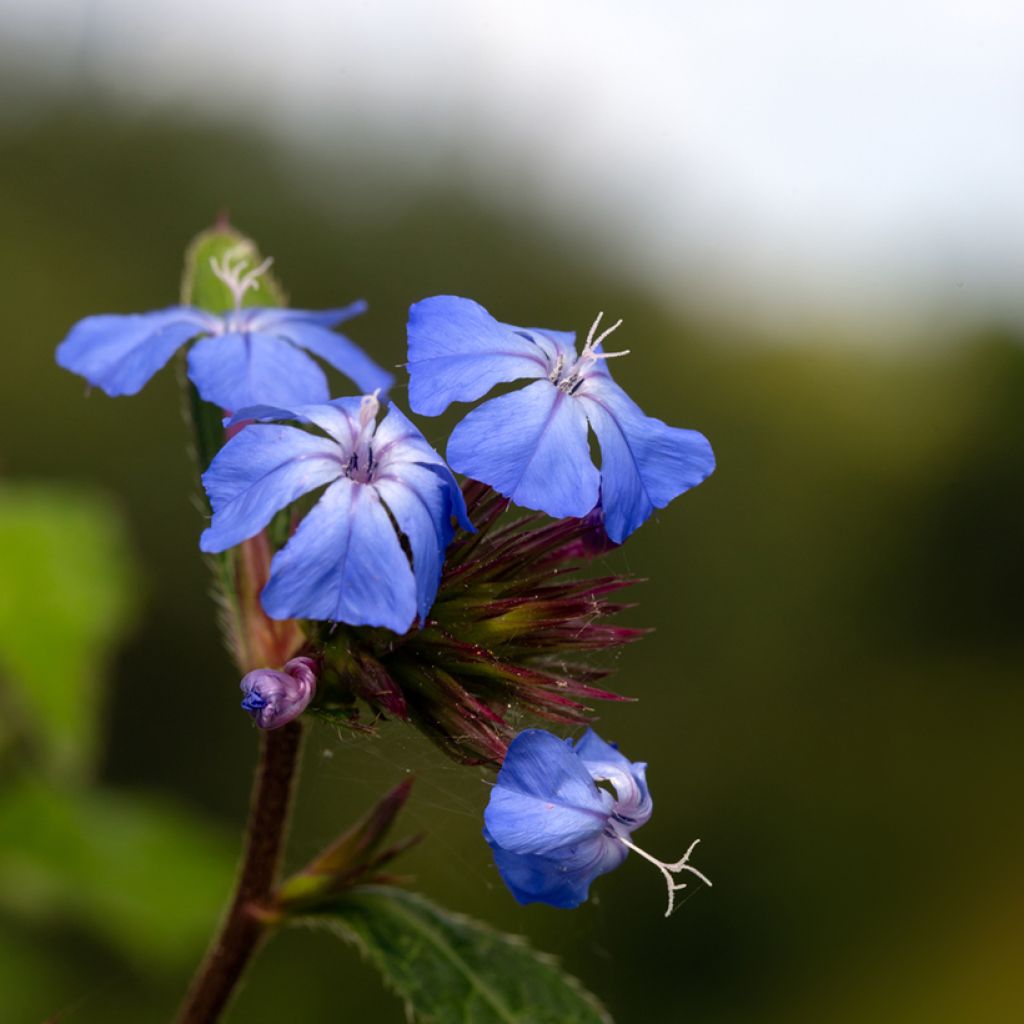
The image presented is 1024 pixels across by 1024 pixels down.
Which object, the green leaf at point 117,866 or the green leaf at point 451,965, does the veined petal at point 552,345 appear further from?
the green leaf at point 117,866

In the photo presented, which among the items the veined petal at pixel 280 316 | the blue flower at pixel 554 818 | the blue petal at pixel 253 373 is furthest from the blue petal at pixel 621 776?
the veined petal at pixel 280 316

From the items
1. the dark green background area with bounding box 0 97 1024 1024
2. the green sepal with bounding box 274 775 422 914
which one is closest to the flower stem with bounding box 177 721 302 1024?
the green sepal with bounding box 274 775 422 914

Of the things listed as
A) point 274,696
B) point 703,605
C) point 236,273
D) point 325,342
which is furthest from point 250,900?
point 703,605

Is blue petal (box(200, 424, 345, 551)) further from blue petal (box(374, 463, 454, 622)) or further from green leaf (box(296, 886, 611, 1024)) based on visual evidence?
green leaf (box(296, 886, 611, 1024))

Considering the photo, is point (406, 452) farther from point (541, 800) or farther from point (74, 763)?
point (74, 763)

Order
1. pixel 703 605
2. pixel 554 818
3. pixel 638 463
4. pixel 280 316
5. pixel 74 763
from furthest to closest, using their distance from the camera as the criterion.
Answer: pixel 703 605 → pixel 74 763 → pixel 280 316 → pixel 638 463 → pixel 554 818

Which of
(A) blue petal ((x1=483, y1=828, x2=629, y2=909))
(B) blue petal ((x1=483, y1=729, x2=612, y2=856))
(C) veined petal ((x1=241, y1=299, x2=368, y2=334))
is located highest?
(C) veined petal ((x1=241, y1=299, x2=368, y2=334))
